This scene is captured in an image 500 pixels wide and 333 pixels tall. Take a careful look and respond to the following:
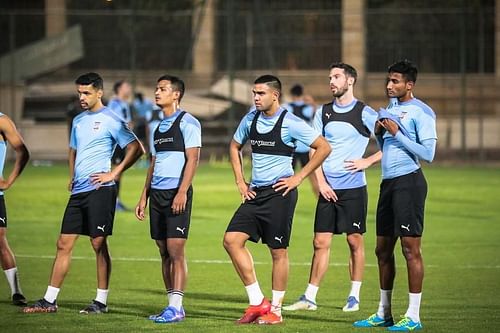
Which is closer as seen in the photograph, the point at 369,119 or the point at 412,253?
the point at 412,253

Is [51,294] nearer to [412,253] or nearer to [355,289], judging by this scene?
[355,289]

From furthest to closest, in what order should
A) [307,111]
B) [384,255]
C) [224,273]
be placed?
[307,111], [224,273], [384,255]

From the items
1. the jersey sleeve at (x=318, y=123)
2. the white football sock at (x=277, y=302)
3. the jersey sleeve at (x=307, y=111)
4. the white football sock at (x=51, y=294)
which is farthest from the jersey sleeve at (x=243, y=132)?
the jersey sleeve at (x=307, y=111)

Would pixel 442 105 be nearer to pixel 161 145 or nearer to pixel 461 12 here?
pixel 461 12

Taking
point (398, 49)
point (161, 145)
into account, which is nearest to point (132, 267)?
point (161, 145)

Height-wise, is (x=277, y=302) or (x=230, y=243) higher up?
(x=230, y=243)

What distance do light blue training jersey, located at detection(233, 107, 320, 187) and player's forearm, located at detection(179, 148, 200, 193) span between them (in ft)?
1.85

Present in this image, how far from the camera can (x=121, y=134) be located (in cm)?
1230

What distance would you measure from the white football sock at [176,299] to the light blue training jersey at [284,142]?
124 centimetres

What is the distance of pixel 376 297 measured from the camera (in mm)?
13375

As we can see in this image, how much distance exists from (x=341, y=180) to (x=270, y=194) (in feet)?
4.30

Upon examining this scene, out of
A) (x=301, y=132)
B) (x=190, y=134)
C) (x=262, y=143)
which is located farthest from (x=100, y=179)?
(x=301, y=132)

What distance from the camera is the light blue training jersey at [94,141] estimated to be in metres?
12.2

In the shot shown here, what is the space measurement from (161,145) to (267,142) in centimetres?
105
